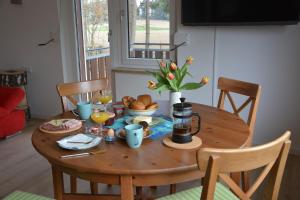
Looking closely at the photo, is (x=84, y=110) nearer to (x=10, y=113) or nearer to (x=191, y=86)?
(x=191, y=86)

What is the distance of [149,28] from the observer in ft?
11.7

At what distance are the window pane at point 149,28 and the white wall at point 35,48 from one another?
102cm

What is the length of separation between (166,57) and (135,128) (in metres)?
2.24

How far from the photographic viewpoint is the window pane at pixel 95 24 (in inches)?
153

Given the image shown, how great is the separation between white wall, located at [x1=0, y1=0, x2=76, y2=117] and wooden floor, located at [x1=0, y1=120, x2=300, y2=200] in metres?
1.05

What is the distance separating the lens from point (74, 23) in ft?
13.0

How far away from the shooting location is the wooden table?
1.25 meters

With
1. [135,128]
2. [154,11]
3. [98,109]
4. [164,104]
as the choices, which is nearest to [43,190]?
[98,109]

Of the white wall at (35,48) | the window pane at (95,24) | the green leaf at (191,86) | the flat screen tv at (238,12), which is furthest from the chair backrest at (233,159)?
the white wall at (35,48)

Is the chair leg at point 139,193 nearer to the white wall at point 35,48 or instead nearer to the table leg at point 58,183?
the table leg at point 58,183

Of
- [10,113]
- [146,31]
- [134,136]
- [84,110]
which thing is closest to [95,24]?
[146,31]

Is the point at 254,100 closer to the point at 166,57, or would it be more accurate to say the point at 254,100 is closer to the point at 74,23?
the point at 166,57

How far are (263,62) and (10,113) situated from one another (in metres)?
2.81

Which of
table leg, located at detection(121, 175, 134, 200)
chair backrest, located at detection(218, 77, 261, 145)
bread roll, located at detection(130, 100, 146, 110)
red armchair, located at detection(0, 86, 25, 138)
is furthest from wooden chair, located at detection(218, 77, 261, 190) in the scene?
red armchair, located at detection(0, 86, 25, 138)
